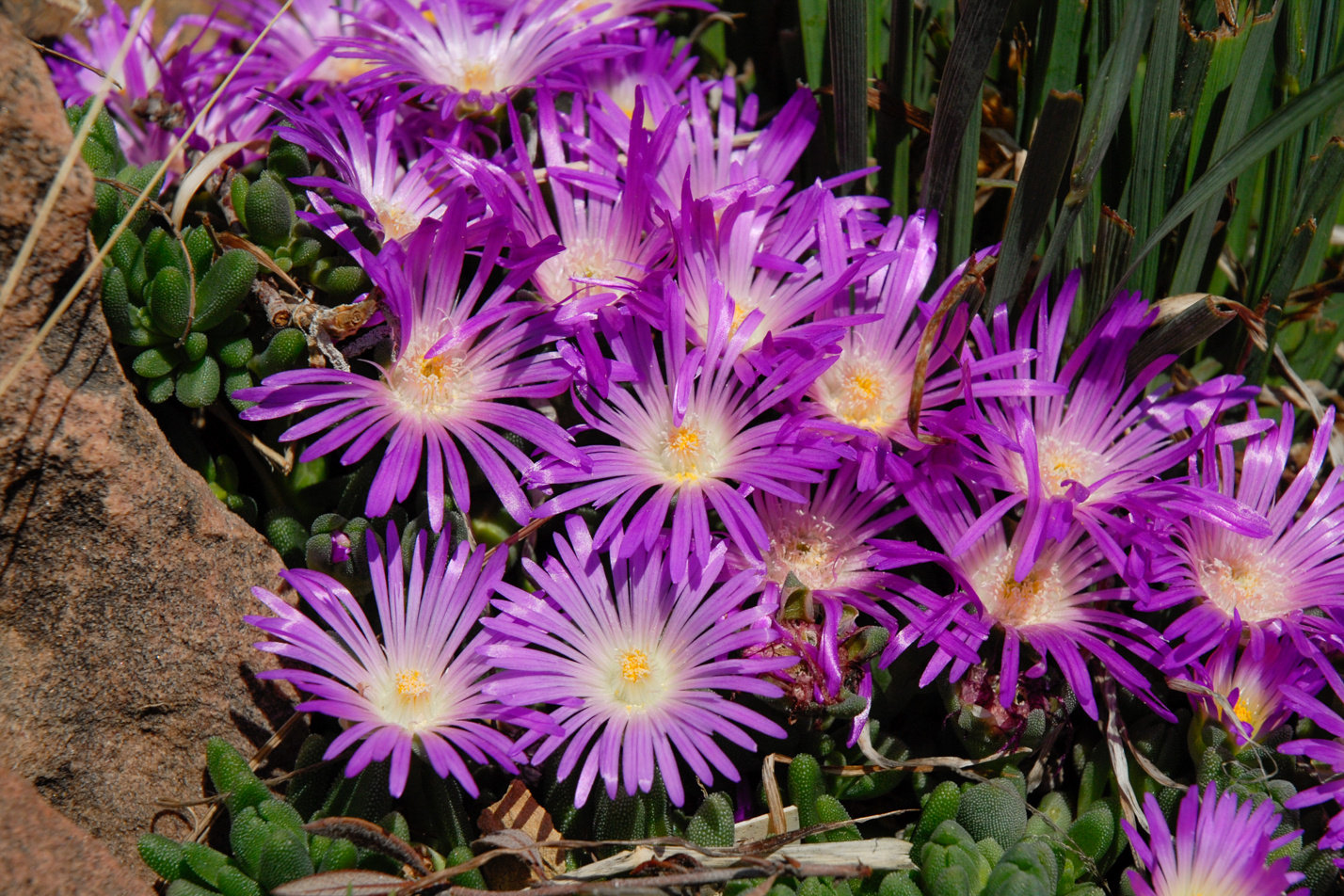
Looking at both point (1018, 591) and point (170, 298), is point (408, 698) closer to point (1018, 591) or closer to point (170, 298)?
point (170, 298)

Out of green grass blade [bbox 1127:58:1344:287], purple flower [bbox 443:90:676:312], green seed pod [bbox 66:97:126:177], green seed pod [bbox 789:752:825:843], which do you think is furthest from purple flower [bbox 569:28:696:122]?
green seed pod [bbox 789:752:825:843]

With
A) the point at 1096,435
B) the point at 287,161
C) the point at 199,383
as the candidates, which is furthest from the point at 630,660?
the point at 287,161

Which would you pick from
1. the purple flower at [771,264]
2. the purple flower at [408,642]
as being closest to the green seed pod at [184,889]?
the purple flower at [408,642]

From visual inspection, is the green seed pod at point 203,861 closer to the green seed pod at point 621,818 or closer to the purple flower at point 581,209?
the green seed pod at point 621,818

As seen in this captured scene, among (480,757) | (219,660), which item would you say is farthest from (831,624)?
(219,660)

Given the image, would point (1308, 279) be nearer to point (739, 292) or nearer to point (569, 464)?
point (739, 292)
